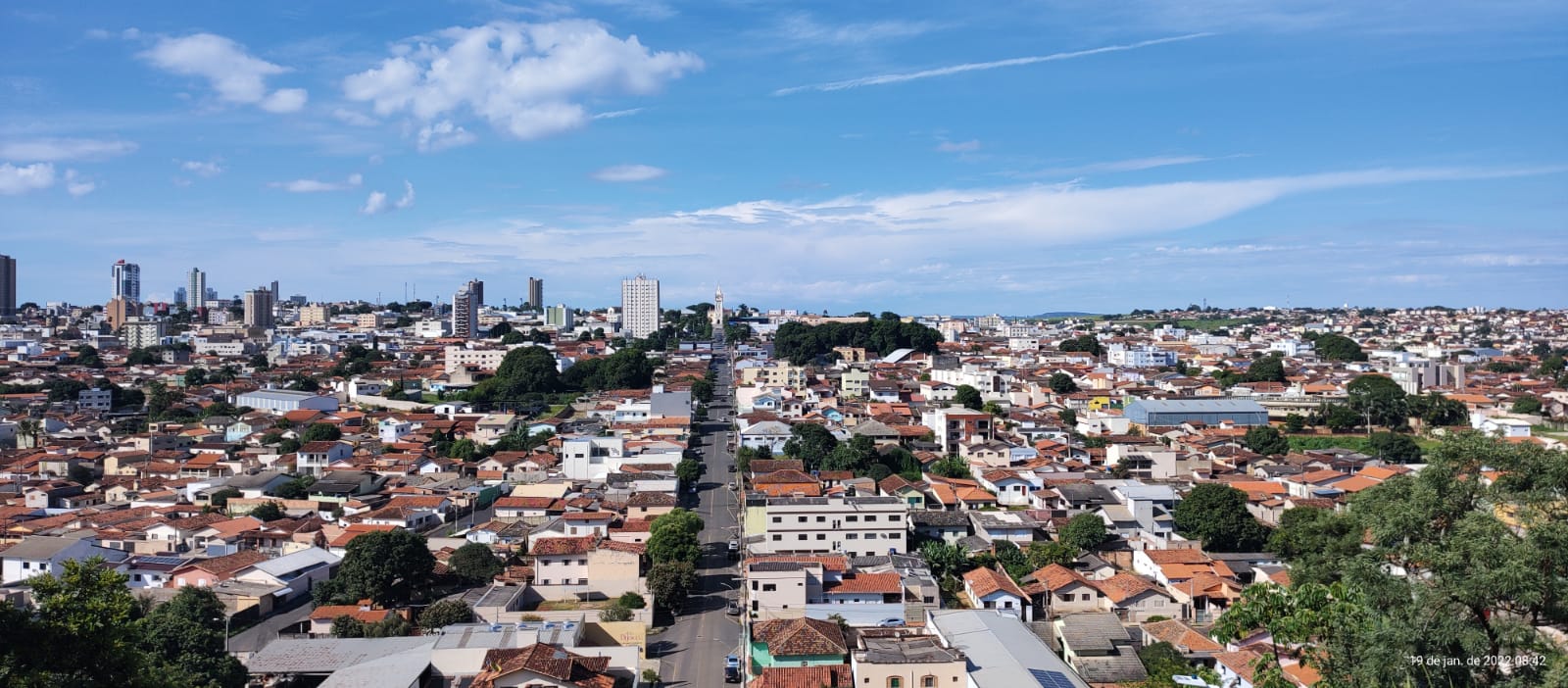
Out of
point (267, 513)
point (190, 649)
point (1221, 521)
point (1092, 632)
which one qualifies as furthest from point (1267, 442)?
point (190, 649)

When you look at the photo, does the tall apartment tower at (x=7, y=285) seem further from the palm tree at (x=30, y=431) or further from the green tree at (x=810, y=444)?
the green tree at (x=810, y=444)

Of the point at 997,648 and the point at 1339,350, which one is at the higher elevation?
the point at 1339,350

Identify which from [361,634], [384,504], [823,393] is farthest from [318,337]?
[361,634]

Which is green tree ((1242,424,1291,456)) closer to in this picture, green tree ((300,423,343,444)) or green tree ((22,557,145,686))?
green tree ((300,423,343,444))

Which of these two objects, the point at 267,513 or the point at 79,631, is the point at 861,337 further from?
the point at 79,631

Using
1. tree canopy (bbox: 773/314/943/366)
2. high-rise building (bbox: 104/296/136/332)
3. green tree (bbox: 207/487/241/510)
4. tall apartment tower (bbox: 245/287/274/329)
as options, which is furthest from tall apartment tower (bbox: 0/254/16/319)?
green tree (bbox: 207/487/241/510)

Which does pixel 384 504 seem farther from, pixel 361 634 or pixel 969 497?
pixel 969 497
